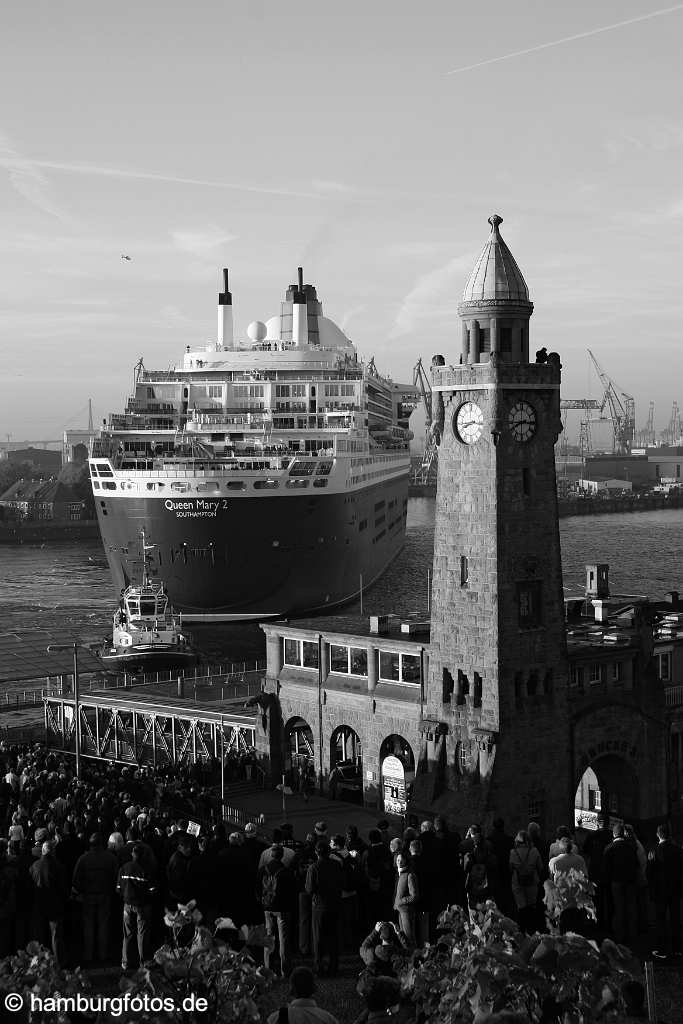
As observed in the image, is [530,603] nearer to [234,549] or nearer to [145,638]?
[145,638]

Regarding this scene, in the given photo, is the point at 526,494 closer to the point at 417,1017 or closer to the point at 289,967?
the point at 289,967

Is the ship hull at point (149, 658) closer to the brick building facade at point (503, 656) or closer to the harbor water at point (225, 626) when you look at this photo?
the harbor water at point (225, 626)

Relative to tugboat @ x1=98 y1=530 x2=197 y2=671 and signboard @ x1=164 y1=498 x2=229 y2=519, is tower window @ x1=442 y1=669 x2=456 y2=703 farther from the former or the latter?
signboard @ x1=164 y1=498 x2=229 y2=519

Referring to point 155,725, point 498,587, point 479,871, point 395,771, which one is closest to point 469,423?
point 498,587

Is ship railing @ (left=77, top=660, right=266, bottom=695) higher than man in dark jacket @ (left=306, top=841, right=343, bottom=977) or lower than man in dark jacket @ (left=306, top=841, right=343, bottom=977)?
lower

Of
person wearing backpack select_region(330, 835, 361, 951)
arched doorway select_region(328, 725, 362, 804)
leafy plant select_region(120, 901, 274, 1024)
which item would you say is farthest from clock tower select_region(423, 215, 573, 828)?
leafy plant select_region(120, 901, 274, 1024)

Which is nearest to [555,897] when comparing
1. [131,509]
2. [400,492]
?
[131,509]

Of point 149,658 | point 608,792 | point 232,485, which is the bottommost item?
point 149,658
